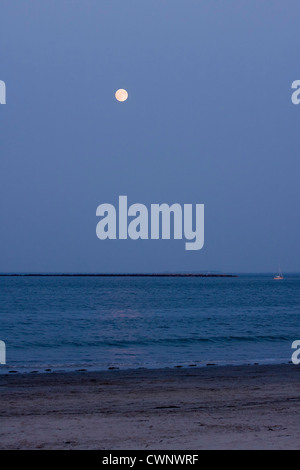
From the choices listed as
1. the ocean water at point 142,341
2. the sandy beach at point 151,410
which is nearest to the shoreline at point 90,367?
the ocean water at point 142,341

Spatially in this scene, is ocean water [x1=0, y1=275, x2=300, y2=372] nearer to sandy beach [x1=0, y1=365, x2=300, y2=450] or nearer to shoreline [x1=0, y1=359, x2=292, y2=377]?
shoreline [x1=0, y1=359, x2=292, y2=377]

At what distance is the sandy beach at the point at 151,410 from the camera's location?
759 centimetres

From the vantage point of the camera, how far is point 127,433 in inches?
316

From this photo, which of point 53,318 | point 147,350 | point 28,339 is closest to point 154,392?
point 147,350

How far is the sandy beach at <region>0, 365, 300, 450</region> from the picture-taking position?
299 inches

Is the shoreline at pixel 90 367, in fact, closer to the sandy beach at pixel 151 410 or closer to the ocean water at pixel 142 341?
the ocean water at pixel 142 341

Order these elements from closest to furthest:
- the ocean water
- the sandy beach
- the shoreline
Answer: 1. the sandy beach
2. the shoreline
3. the ocean water

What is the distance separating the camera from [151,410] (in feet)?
32.4

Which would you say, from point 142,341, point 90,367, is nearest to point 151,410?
point 90,367

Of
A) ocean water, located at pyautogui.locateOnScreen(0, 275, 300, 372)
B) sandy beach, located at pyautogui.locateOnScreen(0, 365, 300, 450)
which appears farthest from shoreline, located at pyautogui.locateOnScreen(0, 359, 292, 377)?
sandy beach, located at pyautogui.locateOnScreen(0, 365, 300, 450)

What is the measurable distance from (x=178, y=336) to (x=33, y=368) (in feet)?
50.2

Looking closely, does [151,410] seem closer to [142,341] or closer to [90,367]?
[90,367]

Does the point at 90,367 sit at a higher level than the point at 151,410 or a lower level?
lower
